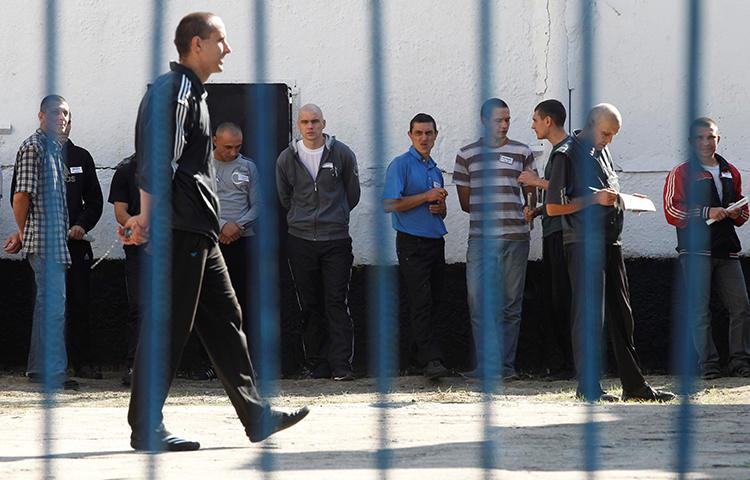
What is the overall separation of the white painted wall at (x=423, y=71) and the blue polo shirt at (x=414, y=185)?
77 cm

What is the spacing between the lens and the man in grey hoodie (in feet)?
31.0

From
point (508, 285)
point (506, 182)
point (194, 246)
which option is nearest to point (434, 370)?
point (508, 285)

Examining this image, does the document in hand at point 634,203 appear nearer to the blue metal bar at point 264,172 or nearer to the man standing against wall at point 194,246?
the man standing against wall at point 194,246

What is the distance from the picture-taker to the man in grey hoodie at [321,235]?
944cm

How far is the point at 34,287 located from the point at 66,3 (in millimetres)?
1983

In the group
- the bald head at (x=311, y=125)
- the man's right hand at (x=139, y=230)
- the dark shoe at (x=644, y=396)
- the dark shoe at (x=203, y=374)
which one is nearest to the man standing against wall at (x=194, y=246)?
the man's right hand at (x=139, y=230)

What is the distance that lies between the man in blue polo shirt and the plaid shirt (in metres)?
2.00

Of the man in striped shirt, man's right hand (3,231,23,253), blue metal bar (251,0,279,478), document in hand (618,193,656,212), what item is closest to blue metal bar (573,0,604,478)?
blue metal bar (251,0,279,478)

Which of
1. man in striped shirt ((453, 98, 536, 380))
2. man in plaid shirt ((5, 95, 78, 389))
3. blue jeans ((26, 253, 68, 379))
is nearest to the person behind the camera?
man in plaid shirt ((5, 95, 78, 389))

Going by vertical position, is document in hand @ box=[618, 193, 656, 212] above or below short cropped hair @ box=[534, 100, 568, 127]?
below

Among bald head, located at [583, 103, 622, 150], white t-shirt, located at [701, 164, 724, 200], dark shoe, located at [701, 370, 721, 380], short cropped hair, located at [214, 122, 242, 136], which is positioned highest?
short cropped hair, located at [214, 122, 242, 136]

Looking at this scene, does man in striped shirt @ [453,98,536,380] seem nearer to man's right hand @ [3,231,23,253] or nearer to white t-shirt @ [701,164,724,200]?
white t-shirt @ [701,164,724,200]

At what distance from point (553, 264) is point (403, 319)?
1593 millimetres

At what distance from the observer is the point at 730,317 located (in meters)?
9.83
